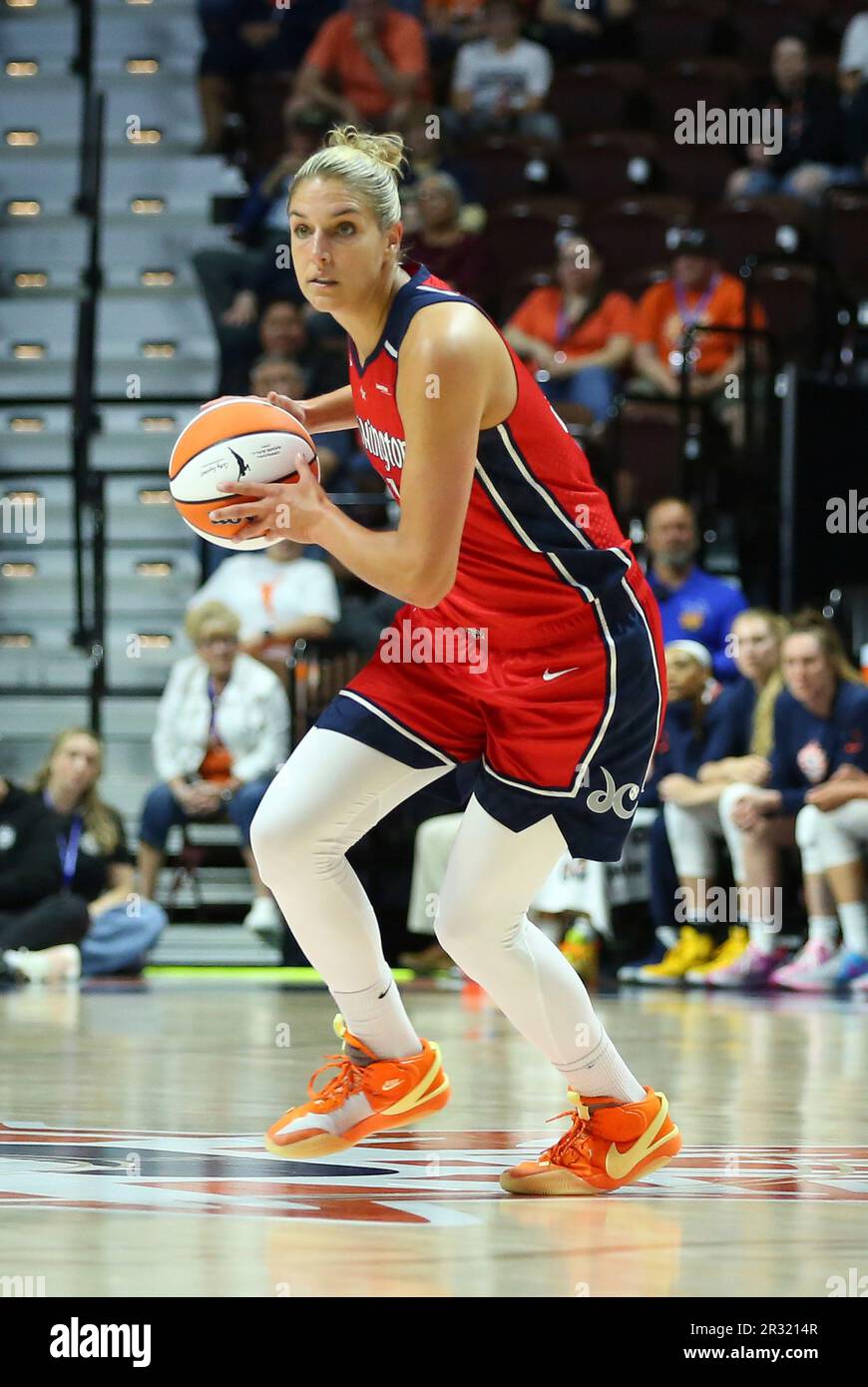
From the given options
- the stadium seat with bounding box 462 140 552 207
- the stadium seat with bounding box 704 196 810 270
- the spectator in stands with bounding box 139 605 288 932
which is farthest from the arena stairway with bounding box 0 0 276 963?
the stadium seat with bounding box 704 196 810 270

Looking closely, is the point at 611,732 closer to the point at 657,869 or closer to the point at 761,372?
the point at 657,869

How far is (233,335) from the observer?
1085cm

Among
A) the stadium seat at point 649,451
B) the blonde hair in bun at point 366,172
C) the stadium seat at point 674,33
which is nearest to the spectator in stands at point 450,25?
the stadium seat at point 674,33

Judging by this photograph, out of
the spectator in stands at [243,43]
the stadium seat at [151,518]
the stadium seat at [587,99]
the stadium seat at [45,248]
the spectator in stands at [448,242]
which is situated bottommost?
the stadium seat at [151,518]

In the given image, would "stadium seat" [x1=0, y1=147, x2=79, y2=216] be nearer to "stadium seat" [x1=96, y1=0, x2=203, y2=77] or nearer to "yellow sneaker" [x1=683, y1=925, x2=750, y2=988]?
"stadium seat" [x1=96, y1=0, x2=203, y2=77]

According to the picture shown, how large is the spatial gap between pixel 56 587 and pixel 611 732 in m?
8.05

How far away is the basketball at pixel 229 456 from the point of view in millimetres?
3217

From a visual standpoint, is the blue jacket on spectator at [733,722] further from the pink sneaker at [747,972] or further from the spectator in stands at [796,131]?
the spectator in stands at [796,131]

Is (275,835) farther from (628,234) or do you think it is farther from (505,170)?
(505,170)

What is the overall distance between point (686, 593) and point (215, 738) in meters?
2.04

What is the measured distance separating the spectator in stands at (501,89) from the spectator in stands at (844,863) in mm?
5601

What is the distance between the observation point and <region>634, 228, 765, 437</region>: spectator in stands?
989 cm

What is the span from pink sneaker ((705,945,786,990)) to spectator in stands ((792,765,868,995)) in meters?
0.13

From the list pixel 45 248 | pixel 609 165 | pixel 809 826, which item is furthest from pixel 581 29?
pixel 809 826
